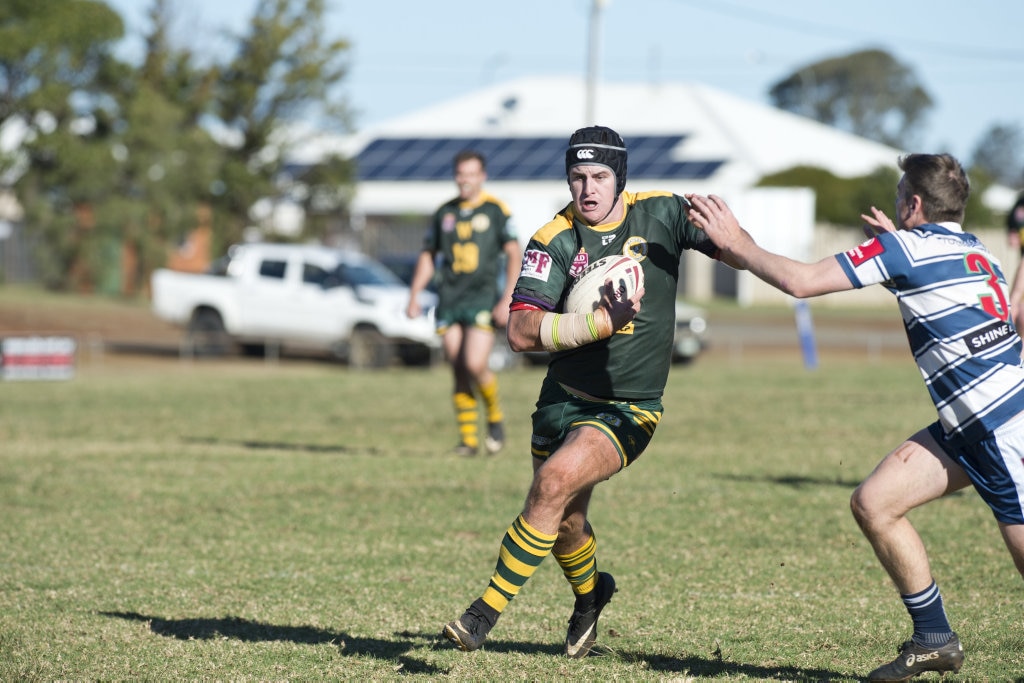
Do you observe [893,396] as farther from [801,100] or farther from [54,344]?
[801,100]

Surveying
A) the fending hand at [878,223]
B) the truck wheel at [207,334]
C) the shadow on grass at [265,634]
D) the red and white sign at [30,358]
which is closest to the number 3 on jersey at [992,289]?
the fending hand at [878,223]

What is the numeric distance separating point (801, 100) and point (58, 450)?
9563 centimetres

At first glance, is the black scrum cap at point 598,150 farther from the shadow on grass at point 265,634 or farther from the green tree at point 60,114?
the green tree at point 60,114

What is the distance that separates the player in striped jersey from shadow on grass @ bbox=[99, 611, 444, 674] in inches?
78.9

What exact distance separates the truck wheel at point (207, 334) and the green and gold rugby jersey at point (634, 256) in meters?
20.1

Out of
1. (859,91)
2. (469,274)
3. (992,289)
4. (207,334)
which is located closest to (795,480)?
(469,274)

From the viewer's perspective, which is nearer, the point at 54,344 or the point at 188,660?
the point at 188,660

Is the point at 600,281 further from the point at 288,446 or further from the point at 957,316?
the point at 288,446

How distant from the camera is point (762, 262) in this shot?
196 inches

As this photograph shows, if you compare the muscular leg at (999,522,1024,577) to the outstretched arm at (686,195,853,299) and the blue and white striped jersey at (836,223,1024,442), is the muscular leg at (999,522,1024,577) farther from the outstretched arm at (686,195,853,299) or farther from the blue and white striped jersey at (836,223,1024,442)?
the outstretched arm at (686,195,853,299)

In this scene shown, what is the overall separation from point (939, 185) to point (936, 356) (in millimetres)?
647

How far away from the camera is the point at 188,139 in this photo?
127 feet

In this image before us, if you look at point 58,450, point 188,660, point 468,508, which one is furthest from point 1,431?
point 188,660

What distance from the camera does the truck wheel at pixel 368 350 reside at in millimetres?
23328
